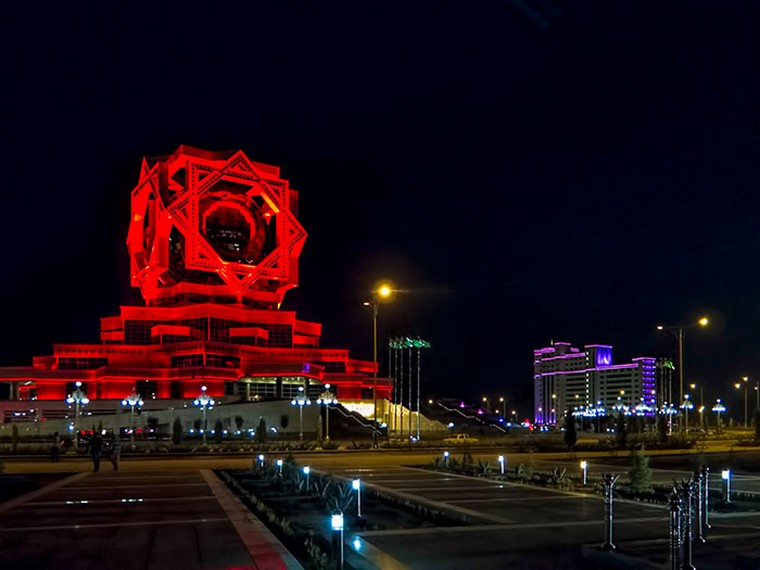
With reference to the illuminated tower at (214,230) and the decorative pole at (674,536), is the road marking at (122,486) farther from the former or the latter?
the illuminated tower at (214,230)

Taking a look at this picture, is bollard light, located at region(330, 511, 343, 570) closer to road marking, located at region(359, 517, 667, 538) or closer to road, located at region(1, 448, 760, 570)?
road, located at region(1, 448, 760, 570)

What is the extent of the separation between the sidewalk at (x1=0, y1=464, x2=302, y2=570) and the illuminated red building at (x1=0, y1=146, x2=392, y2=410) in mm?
66537

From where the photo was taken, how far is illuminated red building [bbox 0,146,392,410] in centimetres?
8881

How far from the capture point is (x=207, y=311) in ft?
319

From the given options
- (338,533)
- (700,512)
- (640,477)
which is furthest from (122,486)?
(700,512)

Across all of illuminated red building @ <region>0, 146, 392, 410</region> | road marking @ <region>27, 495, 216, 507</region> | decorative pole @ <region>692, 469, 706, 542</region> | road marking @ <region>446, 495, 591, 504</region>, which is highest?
illuminated red building @ <region>0, 146, 392, 410</region>

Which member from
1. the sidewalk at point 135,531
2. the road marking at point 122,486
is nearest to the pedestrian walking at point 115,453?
the road marking at point 122,486

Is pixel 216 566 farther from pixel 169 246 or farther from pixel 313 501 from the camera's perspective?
pixel 169 246

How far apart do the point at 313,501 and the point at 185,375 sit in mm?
71652

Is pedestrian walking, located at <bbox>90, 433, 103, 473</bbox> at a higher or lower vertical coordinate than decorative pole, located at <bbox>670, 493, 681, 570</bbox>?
lower

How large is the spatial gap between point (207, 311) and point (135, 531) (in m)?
84.6

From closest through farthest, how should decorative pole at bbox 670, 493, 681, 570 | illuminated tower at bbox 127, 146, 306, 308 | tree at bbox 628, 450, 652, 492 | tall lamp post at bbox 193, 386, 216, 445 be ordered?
decorative pole at bbox 670, 493, 681, 570
tree at bbox 628, 450, 652, 492
tall lamp post at bbox 193, 386, 216, 445
illuminated tower at bbox 127, 146, 306, 308

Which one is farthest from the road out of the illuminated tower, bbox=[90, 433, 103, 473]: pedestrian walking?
the illuminated tower

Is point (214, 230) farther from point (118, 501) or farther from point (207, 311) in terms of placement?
point (118, 501)
